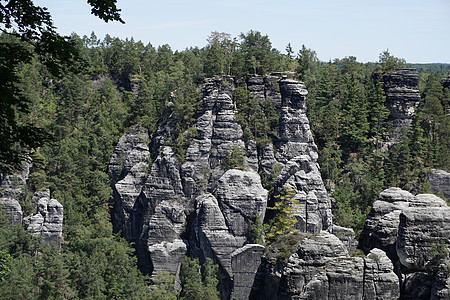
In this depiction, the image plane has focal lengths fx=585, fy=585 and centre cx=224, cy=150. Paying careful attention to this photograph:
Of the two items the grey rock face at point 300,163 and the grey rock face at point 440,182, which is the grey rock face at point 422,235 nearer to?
the grey rock face at point 300,163

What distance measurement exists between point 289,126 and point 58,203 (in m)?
29.1

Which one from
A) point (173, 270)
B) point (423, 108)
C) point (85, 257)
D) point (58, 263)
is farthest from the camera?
point (423, 108)

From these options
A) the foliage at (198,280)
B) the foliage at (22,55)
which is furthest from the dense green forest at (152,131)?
the foliage at (22,55)

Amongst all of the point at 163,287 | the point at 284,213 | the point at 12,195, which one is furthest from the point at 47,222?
the point at 284,213

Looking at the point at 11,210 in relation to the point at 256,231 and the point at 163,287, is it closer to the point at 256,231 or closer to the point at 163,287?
the point at 163,287

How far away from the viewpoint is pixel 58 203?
2650 inches

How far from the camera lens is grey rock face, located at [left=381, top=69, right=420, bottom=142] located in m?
82.9

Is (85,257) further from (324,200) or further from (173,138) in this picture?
(324,200)

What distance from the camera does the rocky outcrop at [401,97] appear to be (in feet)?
272

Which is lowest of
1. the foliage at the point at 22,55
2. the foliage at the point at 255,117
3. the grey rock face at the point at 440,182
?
the grey rock face at the point at 440,182

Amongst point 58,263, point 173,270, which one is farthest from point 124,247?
point 58,263

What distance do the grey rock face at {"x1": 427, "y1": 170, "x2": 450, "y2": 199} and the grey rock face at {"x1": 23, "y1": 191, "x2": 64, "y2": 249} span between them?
145 feet

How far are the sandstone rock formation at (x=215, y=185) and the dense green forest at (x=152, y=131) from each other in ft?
6.17

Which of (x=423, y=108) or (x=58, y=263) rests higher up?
(x=423, y=108)
